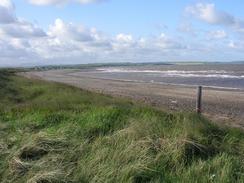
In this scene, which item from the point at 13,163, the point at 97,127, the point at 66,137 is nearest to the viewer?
the point at 13,163

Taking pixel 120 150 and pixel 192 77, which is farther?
pixel 192 77

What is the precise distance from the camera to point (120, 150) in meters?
8.34

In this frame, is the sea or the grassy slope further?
the sea

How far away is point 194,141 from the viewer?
358 inches

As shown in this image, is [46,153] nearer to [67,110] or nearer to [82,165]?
[82,165]

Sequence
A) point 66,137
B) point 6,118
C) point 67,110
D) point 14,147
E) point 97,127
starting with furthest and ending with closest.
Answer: point 67,110 → point 6,118 → point 97,127 → point 66,137 → point 14,147

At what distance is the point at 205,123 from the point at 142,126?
75.3 inches

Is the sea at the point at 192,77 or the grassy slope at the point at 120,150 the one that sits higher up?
the grassy slope at the point at 120,150

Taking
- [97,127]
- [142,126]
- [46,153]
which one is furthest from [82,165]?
[97,127]

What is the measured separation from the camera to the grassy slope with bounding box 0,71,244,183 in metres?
7.36

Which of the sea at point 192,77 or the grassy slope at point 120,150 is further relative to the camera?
the sea at point 192,77

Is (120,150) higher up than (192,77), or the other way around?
(120,150)

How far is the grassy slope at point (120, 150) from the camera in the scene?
736cm

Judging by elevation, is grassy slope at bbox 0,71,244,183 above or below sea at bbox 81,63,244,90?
above
